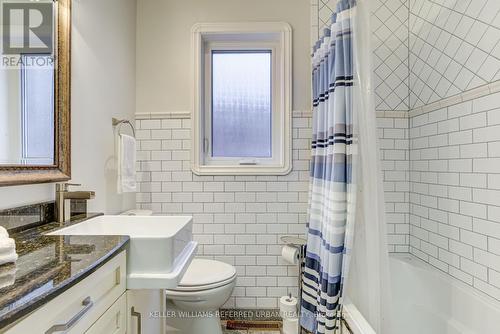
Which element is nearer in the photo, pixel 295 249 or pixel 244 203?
pixel 295 249

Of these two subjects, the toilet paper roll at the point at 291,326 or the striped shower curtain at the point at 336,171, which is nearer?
the striped shower curtain at the point at 336,171

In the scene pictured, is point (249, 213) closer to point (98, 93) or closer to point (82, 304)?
point (98, 93)

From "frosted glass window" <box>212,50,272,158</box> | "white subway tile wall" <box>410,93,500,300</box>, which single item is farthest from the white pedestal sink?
"white subway tile wall" <box>410,93,500,300</box>

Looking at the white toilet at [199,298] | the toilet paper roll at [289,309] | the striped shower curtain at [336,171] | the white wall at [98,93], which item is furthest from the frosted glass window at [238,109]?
the toilet paper roll at [289,309]

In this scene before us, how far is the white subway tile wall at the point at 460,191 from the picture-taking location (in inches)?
52.5

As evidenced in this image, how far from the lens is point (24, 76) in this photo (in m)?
1.09

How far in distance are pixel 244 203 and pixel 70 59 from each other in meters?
1.33

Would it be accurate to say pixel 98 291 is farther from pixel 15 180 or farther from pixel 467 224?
pixel 467 224

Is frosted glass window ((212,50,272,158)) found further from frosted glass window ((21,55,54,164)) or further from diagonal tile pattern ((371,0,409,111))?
frosted glass window ((21,55,54,164))

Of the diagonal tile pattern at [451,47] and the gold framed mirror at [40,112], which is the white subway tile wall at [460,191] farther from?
the gold framed mirror at [40,112]

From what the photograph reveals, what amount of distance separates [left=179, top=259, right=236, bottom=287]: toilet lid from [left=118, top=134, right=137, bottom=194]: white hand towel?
60 centimetres

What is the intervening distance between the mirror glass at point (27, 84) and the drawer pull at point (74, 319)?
0.58 meters

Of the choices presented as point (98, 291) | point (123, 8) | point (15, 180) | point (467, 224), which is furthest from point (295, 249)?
point (123, 8)

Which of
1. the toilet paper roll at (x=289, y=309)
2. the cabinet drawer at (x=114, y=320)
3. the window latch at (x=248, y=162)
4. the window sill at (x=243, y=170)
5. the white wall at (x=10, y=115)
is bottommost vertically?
the toilet paper roll at (x=289, y=309)
